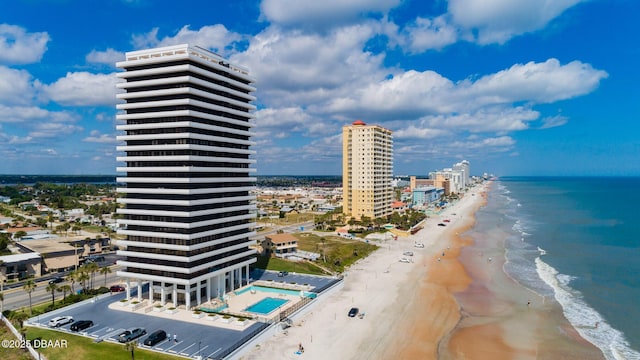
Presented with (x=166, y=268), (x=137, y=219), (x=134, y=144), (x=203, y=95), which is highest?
(x=203, y=95)

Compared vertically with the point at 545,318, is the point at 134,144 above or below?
Answer: above

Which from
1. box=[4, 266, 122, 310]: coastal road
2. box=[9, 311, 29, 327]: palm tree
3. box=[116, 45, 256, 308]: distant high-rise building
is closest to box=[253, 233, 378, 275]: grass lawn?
box=[116, 45, 256, 308]: distant high-rise building

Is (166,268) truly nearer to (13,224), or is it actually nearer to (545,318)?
(545,318)

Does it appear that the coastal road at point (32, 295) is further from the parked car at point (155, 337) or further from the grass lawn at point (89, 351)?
the parked car at point (155, 337)

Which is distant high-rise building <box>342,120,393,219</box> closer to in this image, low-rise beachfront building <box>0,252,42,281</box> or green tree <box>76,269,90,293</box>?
low-rise beachfront building <box>0,252,42,281</box>

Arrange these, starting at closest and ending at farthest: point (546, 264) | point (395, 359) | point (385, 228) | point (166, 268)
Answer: point (395, 359) → point (166, 268) → point (546, 264) → point (385, 228)

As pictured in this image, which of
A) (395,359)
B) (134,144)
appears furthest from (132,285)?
(395,359)

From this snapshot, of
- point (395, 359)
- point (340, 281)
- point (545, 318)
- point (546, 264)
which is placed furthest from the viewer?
point (546, 264)

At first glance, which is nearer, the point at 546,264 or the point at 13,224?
the point at 546,264
